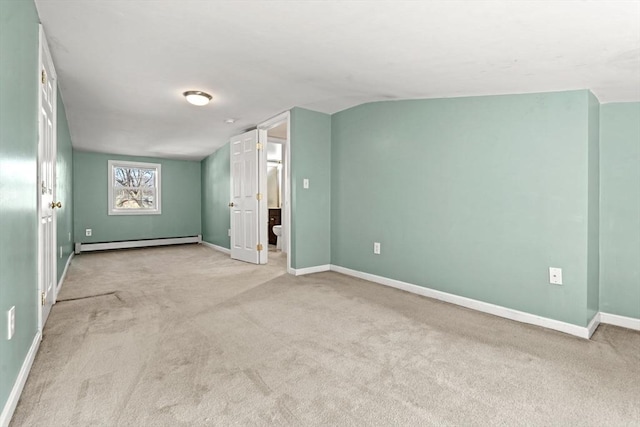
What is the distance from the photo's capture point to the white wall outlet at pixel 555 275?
2.37m

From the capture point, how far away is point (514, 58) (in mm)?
2033

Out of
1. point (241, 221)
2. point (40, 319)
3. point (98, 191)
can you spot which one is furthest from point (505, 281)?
point (98, 191)

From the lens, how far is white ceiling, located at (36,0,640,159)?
1.68 m

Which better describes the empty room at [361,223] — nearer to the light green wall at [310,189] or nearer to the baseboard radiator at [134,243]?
the light green wall at [310,189]

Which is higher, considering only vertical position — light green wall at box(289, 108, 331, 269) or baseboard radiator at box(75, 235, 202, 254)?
light green wall at box(289, 108, 331, 269)

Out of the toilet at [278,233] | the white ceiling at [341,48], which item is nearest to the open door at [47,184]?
the white ceiling at [341,48]

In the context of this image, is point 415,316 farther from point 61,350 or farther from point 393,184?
point 61,350

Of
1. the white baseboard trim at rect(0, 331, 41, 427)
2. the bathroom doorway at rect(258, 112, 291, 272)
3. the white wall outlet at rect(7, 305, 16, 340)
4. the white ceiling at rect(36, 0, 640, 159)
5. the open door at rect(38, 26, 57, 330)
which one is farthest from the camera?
the bathroom doorway at rect(258, 112, 291, 272)

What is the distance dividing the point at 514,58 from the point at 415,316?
76.7 inches

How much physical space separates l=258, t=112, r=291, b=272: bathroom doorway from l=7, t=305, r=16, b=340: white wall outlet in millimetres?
2844

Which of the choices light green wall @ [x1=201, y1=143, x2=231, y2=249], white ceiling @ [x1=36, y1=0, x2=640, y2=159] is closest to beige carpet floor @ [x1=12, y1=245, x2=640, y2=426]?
white ceiling @ [x1=36, y1=0, x2=640, y2=159]

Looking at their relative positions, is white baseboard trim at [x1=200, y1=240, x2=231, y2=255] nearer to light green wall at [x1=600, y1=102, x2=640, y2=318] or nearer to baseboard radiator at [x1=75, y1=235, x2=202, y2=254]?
baseboard radiator at [x1=75, y1=235, x2=202, y2=254]

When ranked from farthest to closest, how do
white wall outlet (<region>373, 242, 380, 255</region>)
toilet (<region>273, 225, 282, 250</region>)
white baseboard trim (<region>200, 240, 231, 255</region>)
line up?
toilet (<region>273, 225, 282, 250</region>) → white baseboard trim (<region>200, 240, 231, 255</region>) → white wall outlet (<region>373, 242, 380, 255</region>)

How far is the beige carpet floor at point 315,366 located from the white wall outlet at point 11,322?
12.7 inches
